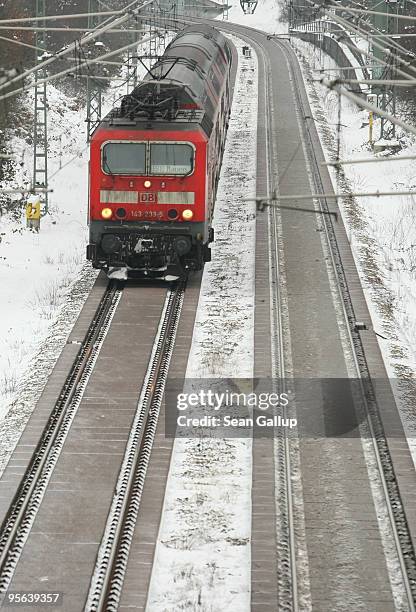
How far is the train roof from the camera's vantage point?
2033 cm

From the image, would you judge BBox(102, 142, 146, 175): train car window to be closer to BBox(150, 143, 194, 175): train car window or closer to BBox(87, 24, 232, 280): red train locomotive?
BBox(87, 24, 232, 280): red train locomotive

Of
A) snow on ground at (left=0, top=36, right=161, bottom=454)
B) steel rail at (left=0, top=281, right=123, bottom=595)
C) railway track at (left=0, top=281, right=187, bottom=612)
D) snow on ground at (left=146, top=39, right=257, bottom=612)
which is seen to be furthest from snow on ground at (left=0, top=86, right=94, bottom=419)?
snow on ground at (left=146, top=39, right=257, bottom=612)

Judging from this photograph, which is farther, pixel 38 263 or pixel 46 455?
pixel 38 263

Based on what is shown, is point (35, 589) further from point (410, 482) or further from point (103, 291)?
point (103, 291)

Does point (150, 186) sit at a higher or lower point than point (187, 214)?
higher

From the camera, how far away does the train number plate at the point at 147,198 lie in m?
20.1

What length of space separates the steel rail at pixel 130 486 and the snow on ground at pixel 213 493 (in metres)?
0.36

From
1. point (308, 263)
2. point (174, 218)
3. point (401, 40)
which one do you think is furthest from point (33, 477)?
point (401, 40)

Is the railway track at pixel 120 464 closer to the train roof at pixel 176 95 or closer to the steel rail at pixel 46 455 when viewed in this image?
the steel rail at pixel 46 455

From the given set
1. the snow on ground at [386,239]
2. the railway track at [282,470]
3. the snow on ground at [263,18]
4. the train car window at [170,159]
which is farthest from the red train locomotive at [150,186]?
the snow on ground at [263,18]

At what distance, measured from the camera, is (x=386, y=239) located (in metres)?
26.6

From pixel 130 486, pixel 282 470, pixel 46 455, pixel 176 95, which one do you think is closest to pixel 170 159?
pixel 176 95

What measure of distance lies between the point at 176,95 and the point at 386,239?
7.76 meters

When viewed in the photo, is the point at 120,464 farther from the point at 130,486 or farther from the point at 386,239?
the point at 386,239
